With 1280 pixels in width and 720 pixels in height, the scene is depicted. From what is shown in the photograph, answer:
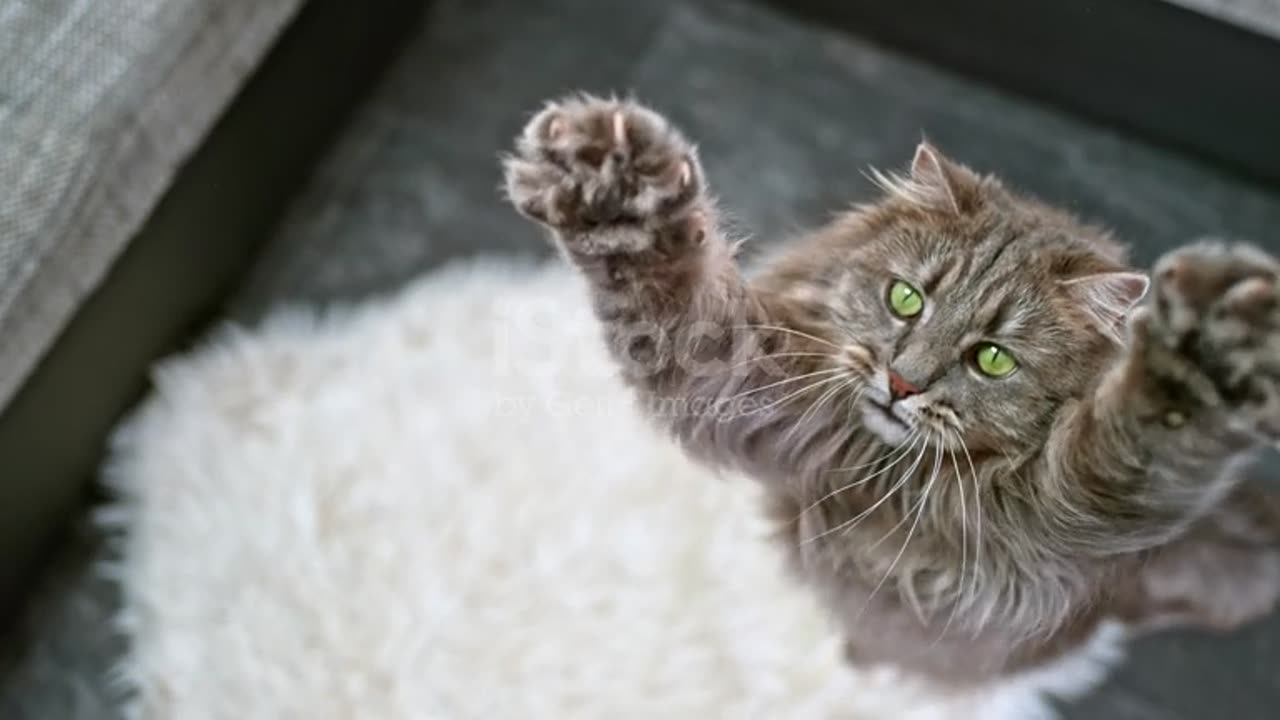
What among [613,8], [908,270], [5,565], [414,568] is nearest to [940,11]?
[613,8]

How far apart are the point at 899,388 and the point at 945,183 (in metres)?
0.20

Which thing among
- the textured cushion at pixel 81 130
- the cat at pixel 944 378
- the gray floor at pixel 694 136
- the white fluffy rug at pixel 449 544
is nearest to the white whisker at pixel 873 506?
the cat at pixel 944 378

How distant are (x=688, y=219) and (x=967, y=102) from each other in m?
1.12

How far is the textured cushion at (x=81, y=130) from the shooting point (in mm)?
1208

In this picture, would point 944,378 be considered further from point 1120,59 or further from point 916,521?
point 1120,59

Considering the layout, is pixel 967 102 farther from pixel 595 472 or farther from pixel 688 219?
pixel 688 219

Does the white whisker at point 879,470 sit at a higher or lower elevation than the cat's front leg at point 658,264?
lower

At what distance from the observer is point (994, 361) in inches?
39.1

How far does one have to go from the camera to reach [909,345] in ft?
3.31

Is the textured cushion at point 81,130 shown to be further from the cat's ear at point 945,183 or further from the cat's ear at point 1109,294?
the cat's ear at point 1109,294

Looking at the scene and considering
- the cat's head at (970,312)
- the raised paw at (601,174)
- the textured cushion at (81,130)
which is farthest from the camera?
the textured cushion at (81,130)

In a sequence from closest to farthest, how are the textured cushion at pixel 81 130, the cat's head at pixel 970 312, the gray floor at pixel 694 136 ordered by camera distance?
the cat's head at pixel 970 312, the textured cushion at pixel 81 130, the gray floor at pixel 694 136

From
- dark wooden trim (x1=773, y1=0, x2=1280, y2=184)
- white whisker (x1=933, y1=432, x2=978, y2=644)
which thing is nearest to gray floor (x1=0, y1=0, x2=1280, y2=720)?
dark wooden trim (x1=773, y1=0, x2=1280, y2=184)

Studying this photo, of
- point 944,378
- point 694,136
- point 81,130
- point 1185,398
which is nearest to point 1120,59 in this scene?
point 694,136
